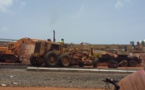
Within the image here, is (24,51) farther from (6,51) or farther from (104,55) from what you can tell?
(104,55)

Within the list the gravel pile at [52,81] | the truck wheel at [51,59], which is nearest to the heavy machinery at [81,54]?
the truck wheel at [51,59]

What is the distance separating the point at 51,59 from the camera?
1176 inches

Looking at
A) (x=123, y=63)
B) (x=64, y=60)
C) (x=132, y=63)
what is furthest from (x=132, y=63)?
(x=64, y=60)

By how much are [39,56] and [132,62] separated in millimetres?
12496

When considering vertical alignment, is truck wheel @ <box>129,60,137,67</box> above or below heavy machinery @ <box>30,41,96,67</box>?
below

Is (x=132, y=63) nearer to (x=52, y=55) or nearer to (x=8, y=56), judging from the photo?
(x=52, y=55)

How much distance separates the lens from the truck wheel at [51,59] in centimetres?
2936

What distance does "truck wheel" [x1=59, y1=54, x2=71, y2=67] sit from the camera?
3036cm

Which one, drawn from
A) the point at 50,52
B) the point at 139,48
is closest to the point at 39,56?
the point at 50,52

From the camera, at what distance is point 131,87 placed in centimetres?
309

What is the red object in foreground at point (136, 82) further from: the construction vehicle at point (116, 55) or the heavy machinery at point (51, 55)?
the construction vehicle at point (116, 55)

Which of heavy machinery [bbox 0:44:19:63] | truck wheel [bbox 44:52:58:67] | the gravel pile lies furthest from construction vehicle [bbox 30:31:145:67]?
the gravel pile

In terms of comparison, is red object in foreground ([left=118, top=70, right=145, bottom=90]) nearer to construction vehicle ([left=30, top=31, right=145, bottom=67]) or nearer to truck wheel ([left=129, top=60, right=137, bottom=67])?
construction vehicle ([left=30, top=31, right=145, bottom=67])

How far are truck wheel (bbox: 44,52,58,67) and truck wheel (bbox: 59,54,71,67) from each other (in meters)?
0.55
